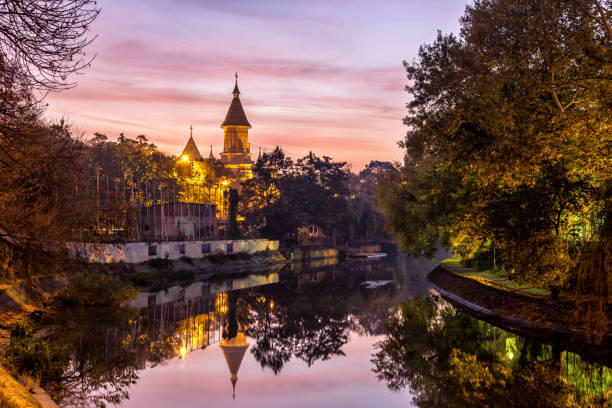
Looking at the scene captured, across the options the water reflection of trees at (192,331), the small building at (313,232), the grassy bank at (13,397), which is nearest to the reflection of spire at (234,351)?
the water reflection of trees at (192,331)

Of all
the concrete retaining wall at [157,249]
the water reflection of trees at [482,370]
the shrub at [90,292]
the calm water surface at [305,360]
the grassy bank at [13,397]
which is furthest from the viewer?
the concrete retaining wall at [157,249]

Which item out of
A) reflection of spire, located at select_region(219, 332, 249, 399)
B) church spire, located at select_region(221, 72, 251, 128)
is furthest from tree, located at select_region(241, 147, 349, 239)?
church spire, located at select_region(221, 72, 251, 128)

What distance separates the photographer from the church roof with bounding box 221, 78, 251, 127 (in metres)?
185

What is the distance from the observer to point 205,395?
17.0 m

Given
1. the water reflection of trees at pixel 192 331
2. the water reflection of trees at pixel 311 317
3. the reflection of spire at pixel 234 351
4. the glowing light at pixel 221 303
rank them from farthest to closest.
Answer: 1. the glowing light at pixel 221 303
2. the water reflection of trees at pixel 311 317
3. the reflection of spire at pixel 234 351
4. the water reflection of trees at pixel 192 331

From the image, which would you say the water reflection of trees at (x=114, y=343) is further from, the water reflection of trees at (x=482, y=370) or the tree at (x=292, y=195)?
the tree at (x=292, y=195)

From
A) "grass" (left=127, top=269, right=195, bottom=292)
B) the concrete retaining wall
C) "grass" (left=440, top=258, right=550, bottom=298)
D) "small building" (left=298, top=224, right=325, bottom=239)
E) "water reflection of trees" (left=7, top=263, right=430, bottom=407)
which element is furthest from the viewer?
"small building" (left=298, top=224, right=325, bottom=239)

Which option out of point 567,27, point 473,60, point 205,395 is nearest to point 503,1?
point 473,60

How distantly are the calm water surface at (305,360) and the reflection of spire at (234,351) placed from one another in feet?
0.26

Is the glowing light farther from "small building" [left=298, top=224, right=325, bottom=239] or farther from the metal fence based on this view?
"small building" [left=298, top=224, right=325, bottom=239]

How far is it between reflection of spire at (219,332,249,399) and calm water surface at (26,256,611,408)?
0.26 feet

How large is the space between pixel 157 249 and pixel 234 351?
3225cm

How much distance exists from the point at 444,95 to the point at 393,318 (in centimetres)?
1328

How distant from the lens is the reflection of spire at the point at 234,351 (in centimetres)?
2080
